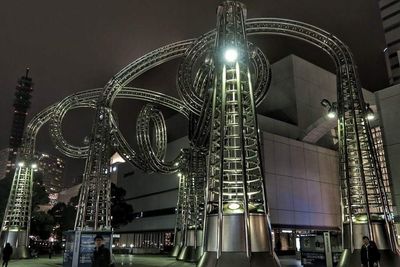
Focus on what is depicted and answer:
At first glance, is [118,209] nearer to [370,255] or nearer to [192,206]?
[192,206]

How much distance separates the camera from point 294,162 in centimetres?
4500

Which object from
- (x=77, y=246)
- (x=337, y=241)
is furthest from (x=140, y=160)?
(x=337, y=241)

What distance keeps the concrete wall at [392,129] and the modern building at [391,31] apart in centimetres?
3112

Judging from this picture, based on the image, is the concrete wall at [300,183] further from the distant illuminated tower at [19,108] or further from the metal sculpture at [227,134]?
the distant illuminated tower at [19,108]

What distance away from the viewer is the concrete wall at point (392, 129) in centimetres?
3209

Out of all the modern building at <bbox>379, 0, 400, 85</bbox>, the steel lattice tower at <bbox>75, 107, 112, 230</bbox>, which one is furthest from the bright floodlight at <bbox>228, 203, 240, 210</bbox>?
the modern building at <bbox>379, 0, 400, 85</bbox>

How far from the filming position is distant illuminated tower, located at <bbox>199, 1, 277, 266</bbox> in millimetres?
12258

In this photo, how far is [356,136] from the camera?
19531mm

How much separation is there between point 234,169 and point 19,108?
191m

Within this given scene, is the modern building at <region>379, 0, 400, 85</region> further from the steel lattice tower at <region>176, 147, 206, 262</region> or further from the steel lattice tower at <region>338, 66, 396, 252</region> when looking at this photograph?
the steel lattice tower at <region>338, 66, 396, 252</region>

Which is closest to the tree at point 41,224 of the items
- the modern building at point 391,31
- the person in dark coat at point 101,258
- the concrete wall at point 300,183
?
the concrete wall at point 300,183

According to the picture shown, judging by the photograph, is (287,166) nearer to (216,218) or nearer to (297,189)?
(297,189)

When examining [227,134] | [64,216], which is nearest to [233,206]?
[227,134]

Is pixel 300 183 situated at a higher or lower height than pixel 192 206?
higher
